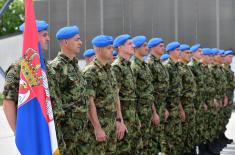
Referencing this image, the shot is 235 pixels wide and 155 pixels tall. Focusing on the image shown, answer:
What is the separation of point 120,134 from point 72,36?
149 cm

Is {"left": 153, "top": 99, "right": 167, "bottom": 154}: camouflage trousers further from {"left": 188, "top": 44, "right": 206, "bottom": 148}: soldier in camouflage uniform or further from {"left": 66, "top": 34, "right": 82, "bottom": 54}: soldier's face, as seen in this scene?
{"left": 66, "top": 34, "right": 82, "bottom": 54}: soldier's face

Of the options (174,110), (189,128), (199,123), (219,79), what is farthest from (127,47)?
(219,79)

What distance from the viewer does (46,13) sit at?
1059 inches

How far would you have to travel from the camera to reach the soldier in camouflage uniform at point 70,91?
4848 mm

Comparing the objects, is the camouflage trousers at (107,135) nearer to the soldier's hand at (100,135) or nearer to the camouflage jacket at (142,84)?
the soldier's hand at (100,135)

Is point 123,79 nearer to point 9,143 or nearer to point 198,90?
point 198,90

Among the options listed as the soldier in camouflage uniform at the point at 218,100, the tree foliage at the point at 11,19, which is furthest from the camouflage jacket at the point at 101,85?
the tree foliage at the point at 11,19

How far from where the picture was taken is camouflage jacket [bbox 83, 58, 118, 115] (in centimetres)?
563

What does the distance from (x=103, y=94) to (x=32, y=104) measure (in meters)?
1.74

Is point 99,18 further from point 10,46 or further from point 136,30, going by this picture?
point 10,46

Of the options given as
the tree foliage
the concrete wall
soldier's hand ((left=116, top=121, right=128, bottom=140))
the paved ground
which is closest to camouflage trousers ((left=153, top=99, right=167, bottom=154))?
soldier's hand ((left=116, top=121, right=128, bottom=140))

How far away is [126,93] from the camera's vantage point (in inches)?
252

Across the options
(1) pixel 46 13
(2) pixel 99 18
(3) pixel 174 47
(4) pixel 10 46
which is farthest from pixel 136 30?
(3) pixel 174 47

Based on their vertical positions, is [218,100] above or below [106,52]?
below
